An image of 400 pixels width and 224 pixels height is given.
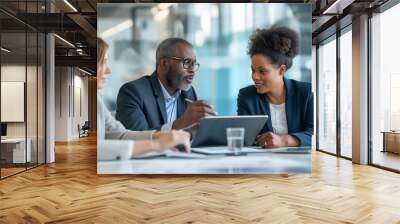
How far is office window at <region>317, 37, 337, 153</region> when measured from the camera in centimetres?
967

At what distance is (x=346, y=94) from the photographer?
348 inches

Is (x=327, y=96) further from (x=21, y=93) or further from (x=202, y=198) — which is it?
(x=21, y=93)

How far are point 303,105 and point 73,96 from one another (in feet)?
39.3

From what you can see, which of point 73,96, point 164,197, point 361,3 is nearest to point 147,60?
point 164,197

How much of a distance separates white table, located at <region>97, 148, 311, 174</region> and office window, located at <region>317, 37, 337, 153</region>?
4.12 metres

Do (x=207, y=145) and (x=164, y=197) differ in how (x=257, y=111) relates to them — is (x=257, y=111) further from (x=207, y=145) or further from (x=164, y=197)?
(x=164, y=197)

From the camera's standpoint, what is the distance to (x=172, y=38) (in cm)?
609

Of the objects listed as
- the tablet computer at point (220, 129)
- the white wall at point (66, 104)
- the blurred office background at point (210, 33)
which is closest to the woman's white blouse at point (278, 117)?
the tablet computer at point (220, 129)

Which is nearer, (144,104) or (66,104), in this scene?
(144,104)

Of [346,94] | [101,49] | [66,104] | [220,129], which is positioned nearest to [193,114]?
[220,129]

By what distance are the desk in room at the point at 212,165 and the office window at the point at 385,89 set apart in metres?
2.09

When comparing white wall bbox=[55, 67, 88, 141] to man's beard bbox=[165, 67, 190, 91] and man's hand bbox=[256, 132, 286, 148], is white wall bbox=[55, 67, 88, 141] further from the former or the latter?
man's hand bbox=[256, 132, 286, 148]

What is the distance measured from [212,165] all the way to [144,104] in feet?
4.57

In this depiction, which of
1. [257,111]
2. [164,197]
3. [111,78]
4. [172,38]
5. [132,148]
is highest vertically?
[172,38]
